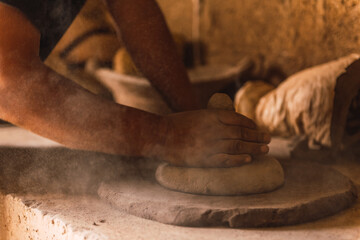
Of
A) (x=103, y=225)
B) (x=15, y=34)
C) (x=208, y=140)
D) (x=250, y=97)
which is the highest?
(x=15, y=34)

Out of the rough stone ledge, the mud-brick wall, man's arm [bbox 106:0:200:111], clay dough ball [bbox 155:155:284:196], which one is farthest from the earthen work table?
the mud-brick wall

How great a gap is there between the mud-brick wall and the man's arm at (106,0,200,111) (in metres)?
0.42

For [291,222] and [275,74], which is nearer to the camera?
[291,222]

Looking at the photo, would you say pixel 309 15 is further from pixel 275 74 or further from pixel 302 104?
pixel 275 74

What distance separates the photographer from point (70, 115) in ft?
3.51

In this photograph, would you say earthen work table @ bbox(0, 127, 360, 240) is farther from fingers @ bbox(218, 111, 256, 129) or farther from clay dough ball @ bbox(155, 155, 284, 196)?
fingers @ bbox(218, 111, 256, 129)

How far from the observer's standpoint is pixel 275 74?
2.15 meters

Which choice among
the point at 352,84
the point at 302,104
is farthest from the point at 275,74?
the point at 352,84

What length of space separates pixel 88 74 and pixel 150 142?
145cm

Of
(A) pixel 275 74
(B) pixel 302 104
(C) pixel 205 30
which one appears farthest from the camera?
(C) pixel 205 30

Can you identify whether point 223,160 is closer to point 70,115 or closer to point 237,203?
point 237,203

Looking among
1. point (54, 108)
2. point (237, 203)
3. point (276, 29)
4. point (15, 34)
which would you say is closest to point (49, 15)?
point (15, 34)

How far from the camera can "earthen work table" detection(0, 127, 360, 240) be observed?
0.93 m

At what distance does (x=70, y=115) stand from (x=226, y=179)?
0.38m
